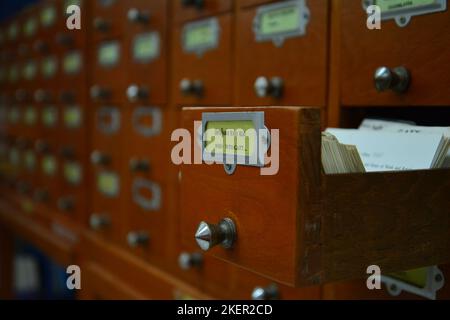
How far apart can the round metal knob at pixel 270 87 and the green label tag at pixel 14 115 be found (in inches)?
76.9

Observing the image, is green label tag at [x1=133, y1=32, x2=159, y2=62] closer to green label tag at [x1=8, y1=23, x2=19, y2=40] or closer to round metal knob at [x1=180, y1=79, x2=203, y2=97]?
round metal knob at [x1=180, y1=79, x2=203, y2=97]

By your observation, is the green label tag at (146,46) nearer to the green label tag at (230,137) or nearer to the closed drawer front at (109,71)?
the closed drawer front at (109,71)

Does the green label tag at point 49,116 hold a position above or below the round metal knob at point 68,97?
below

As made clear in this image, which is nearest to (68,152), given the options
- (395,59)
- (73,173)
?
(73,173)

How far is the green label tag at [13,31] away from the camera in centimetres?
260

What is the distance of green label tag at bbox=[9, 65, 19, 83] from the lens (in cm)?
265

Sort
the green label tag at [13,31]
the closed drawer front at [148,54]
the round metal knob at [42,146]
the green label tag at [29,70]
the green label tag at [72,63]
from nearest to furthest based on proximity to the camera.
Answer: the closed drawer front at [148,54] → the green label tag at [72,63] → the round metal knob at [42,146] → the green label tag at [29,70] → the green label tag at [13,31]

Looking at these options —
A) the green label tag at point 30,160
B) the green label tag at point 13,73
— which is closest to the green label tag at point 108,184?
the green label tag at point 30,160

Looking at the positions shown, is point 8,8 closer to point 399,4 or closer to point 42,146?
point 42,146

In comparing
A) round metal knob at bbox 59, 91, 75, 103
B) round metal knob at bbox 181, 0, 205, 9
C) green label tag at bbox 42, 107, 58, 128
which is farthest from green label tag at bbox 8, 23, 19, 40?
round metal knob at bbox 181, 0, 205, 9

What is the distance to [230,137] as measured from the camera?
2.08 ft

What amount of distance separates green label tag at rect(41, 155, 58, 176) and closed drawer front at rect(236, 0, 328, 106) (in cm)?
129
